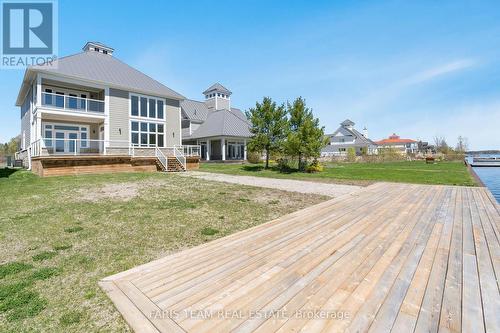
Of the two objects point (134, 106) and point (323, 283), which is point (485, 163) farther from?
point (323, 283)

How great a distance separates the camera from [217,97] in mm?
35312

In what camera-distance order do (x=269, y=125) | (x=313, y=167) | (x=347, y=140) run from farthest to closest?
1. (x=347, y=140)
2. (x=269, y=125)
3. (x=313, y=167)

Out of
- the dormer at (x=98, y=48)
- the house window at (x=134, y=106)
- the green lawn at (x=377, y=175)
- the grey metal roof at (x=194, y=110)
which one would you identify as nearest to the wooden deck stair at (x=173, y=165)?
the green lawn at (x=377, y=175)

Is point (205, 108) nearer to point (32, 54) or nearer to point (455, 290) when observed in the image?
point (32, 54)

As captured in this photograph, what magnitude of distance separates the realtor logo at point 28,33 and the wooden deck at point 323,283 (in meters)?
16.6

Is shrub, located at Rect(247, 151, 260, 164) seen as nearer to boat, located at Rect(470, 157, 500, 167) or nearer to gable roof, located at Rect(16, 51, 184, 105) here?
gable roof, located at Rect(16, 51, 184, 105)

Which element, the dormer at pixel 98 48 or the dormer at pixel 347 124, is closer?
the dormer at pixel 98 48

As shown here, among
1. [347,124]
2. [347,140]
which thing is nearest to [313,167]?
[347,140]

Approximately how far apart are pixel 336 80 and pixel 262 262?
1812cm

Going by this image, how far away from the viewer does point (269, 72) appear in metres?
18.2

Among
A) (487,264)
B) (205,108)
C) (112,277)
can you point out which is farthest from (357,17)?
(205,108)

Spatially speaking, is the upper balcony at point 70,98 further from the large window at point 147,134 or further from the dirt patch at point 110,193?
the dirt patch at point 110,193

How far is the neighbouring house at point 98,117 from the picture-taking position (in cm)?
1570

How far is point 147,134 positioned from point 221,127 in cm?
990
